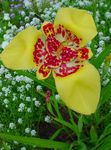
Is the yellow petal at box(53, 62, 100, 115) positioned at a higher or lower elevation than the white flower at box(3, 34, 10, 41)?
higher

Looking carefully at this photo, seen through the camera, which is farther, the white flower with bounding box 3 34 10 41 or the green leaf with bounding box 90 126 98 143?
the white flower with bounding box 3 34 10 41

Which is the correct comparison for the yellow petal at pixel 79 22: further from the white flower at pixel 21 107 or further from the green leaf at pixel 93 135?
the white flower at pixel 21 107

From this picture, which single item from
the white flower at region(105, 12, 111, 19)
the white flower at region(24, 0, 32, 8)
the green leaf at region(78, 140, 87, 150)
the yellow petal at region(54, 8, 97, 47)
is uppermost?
the yellow petal at region(54, 8, 97, 47)

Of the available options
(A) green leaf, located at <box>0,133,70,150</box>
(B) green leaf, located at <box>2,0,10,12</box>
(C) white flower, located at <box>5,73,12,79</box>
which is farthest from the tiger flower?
(B) green leaf, located at <box>2,0,10,12</box>

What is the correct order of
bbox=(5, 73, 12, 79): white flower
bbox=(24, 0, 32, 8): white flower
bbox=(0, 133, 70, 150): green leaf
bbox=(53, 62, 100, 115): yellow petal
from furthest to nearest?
bbox=(24, 0, 32, 8): white flower
bbox=(5, 73, 12, 79): white flower
bbox=(0, 133, 70, 150): green leaf
bbox=(53, 62, 100, 115): yellow petal

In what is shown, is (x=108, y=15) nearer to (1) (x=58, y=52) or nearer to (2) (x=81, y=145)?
(2) (x=81, y=145)

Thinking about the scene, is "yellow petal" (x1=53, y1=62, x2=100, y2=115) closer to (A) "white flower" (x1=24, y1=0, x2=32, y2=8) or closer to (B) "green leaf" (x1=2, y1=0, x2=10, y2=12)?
(A) "white flower" (x1=24, y1=0, x2=32, y2=8)
